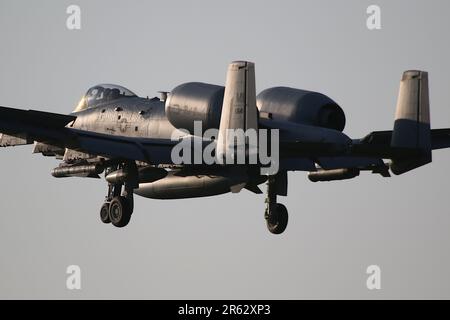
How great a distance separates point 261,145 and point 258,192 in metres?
6.09

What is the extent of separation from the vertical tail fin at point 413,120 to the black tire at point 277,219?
575 centimetres

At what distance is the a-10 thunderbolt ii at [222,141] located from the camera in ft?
157

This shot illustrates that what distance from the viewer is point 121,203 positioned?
51.8 meters

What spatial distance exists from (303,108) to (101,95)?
9.32 metres

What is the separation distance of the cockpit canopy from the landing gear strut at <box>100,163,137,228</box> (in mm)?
4076

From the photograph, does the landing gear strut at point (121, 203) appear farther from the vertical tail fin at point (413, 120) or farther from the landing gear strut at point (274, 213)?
the vertical tail fin at point (413, 120)

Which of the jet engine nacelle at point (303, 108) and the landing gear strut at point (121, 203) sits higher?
the jet engine nacelle at point (303, 108)

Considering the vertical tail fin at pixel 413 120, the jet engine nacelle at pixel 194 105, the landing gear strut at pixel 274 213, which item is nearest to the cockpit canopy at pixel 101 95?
the jet engine nacelle at pixel 194 105

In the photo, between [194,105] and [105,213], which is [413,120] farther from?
[105,213]

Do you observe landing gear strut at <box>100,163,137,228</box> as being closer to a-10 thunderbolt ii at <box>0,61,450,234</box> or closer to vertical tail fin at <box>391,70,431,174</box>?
a-10 thunderbolt ii at <box>0,61,450,234</box>

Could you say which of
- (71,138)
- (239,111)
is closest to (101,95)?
(71,138)

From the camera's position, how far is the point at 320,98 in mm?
50438

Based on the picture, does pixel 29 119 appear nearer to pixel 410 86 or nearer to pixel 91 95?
pixel 91 95

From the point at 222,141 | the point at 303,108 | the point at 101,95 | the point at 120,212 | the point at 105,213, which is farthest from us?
the point at 101,95
